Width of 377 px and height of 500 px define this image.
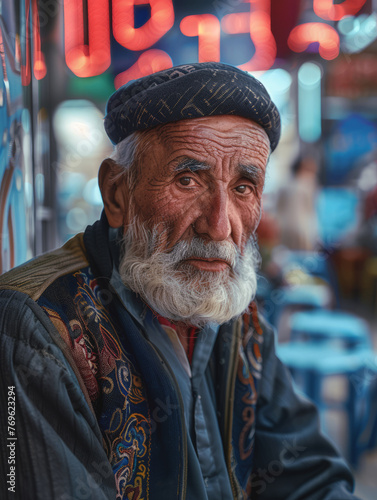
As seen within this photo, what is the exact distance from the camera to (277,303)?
3484 millimetres

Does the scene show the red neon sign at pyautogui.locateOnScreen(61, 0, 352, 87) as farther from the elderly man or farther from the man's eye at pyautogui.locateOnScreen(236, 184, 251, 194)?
the man's eye at pyautogui.locateOnScreen(236, 184, 251, 194)

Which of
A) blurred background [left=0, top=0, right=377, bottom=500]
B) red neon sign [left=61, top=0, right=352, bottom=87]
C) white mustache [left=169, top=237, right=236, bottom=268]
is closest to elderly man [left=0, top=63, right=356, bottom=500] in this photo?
white mustache [left=169, top=237, right=236, bottom=268]

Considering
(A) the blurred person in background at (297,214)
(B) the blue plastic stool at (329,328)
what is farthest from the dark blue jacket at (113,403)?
(A) the blurred person in background at (297,214)

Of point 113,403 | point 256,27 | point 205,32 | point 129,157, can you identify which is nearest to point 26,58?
→ point 129,157

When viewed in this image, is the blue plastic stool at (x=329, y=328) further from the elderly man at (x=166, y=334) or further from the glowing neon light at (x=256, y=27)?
the glowing neon light at (x=256, y=27)

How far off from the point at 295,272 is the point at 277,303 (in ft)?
1.57

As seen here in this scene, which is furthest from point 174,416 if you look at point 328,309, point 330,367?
point 328,309

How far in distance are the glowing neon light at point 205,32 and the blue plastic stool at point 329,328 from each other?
87.1 inches

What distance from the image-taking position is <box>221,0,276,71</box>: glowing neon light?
3797 mm

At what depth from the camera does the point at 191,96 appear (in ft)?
3.64

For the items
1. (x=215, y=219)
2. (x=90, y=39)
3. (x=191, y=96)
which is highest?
(x=90, y=39)

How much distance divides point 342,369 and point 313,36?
11.8 ft

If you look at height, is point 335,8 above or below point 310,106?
above

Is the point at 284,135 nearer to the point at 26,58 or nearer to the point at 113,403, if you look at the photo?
the point at 26,58
